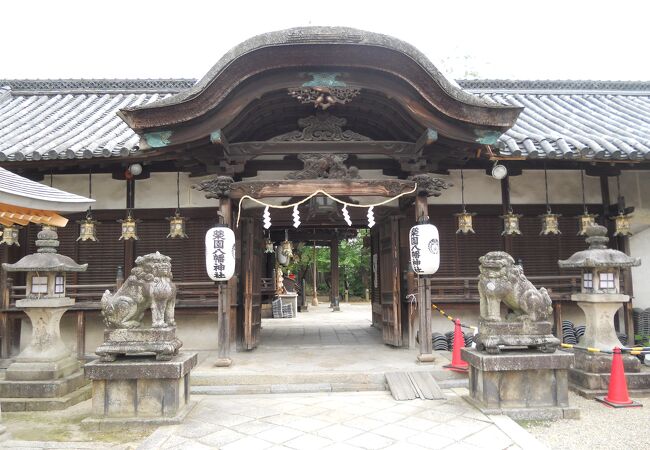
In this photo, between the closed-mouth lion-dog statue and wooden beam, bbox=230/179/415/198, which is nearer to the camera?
the closed-mouth lion-dog statue

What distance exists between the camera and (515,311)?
249 inches

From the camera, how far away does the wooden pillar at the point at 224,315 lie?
7.66 metres

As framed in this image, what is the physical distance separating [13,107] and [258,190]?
28.2 feet

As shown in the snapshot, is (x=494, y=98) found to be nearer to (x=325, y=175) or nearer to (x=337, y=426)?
(x=325, y=175)

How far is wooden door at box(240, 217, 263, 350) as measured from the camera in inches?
355

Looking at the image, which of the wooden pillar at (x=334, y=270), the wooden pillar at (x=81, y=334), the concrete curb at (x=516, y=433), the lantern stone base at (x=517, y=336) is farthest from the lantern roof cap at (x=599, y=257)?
the wooden pillar at (x=334, y=270)

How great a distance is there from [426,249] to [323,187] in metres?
2.06

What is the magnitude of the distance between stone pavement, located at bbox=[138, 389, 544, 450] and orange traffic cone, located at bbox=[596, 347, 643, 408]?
190cm

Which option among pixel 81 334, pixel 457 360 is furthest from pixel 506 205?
pixel 81 334

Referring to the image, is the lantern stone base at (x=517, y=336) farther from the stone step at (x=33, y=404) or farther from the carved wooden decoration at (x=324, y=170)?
the stone step at (x=33, y=404)

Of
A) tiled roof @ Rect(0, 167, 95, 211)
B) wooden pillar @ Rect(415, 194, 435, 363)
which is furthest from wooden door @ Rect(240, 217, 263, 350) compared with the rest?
tiled roof @ Rect(0, 167, 95, 211)

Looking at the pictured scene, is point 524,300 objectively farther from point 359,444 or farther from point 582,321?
point 582,321

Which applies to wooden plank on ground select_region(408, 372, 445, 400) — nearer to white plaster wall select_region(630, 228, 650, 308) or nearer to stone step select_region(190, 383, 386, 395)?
stone step select_region(190, 383, 386, 395)

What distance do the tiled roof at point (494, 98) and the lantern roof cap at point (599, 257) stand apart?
1610 millimetres
